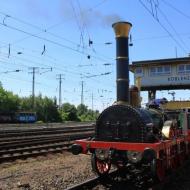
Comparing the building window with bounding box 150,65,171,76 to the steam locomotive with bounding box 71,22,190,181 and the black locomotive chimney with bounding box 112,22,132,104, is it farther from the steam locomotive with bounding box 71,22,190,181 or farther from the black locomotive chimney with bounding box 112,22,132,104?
the black locomotive chimney with bounding box 112,22,132,104

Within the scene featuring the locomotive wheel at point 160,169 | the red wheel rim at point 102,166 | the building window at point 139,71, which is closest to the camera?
the locomotive wheel at point 160,169

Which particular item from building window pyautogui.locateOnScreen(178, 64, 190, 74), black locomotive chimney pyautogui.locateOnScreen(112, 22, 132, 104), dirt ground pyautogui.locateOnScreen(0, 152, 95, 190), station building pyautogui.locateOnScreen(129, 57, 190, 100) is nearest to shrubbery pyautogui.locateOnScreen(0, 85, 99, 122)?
station building pyautogui.locateOnScreen(129, 57, 190, 100)

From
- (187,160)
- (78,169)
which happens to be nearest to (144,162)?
(78,169)

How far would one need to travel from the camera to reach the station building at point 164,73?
32531mm

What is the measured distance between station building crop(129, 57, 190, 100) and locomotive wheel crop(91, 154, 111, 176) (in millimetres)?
21207

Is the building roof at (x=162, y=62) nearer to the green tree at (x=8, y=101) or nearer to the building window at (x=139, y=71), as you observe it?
the building window at (x=139, y=71)

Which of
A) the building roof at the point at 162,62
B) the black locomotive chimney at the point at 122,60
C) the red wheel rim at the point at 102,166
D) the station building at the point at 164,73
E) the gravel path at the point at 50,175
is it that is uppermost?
the building roof at the point at 162,62

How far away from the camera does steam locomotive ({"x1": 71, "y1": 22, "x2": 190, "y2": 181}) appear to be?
9672 millimetres

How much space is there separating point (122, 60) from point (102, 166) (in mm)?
3056

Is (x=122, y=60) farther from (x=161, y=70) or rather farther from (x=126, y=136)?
(x=161, y=70)

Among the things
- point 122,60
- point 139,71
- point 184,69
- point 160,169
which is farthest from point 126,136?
point 139,71

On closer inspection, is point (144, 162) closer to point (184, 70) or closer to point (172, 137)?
point (172, 137)

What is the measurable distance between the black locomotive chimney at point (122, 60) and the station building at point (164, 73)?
21546mm

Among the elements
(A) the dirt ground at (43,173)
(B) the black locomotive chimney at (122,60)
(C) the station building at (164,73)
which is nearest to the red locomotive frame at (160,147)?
(A) the dirt ground at (43,173)
